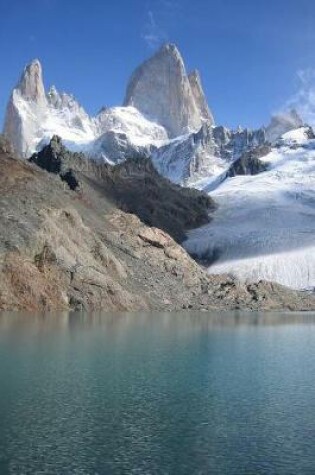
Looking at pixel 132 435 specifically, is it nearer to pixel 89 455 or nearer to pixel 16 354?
pixel 89 455

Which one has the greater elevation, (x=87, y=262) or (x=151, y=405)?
(x=87, y=262)

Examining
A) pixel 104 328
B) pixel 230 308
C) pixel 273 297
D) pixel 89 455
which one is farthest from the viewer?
pixel 273 297

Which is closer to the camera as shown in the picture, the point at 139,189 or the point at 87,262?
the point at 87,262

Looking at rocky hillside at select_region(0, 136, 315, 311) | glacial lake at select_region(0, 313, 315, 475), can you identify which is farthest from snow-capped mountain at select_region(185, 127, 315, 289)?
glacial lake at select_region(0, 313, 315, 475)

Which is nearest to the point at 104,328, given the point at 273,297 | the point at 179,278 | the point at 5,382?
the point at 5,382

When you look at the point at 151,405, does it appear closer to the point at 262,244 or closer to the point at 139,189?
the point at 262,244

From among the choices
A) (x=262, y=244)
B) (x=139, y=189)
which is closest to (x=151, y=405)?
(x=262, y=244)

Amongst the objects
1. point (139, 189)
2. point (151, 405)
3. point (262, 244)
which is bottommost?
point (151, 405)
